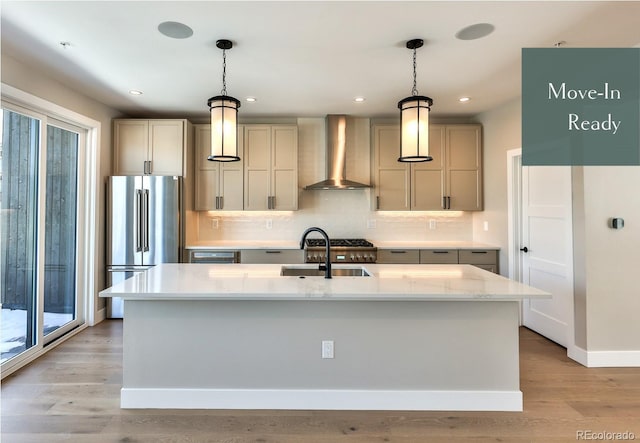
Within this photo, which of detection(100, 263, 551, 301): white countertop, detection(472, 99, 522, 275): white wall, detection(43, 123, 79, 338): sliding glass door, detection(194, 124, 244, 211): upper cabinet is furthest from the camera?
detection(194, 124, 244, 211): upper cabinet

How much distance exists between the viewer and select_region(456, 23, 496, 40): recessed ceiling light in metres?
2.43

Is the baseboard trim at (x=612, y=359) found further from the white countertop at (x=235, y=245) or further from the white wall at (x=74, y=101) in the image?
the white wall at (x=74, y=101)

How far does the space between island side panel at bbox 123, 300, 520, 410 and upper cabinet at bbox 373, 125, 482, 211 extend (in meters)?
2.49

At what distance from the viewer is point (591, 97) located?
298cm

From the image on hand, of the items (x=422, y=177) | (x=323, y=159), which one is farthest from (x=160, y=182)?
(x=422, y=177)

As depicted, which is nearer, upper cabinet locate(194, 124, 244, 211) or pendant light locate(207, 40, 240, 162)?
pendant light locate(207, 40, 240, 162)

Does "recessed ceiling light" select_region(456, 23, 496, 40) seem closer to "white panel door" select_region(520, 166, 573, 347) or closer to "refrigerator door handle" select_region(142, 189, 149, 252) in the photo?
"white panel door" select_region(520, 166, 573, 347)

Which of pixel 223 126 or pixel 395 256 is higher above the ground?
pixel 223 126

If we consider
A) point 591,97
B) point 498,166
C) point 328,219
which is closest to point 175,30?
point 328,219

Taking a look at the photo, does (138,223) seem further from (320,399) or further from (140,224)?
(320,399)

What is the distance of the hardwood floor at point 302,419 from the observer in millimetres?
2061

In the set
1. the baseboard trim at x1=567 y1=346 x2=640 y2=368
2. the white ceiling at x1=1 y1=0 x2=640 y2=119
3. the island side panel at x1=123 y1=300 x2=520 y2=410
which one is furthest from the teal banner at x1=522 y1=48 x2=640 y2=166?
the island side panel at x1=123 y1=300 x2=520 y2=410
